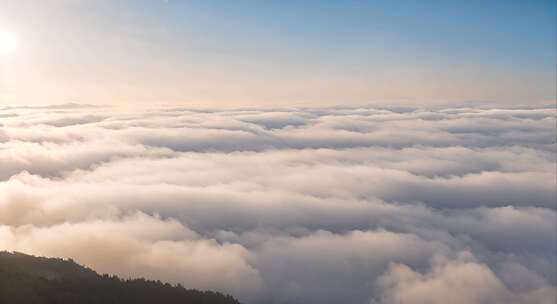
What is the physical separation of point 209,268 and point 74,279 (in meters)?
121

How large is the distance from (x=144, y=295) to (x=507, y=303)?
7354 inches

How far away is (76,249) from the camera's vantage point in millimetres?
185750

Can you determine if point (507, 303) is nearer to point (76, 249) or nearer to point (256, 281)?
point (256, 281)

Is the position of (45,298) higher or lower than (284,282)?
higher

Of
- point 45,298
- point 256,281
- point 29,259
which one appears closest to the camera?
point 45,298

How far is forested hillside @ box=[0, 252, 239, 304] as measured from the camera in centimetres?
5822

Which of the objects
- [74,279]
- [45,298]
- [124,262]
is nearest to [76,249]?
[124,262]

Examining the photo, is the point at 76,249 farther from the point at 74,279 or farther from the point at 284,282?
the point at 74,279

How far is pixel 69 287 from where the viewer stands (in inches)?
2653

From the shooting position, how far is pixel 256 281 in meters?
193

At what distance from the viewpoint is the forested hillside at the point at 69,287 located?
5822cm

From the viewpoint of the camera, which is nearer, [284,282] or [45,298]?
[45,298]

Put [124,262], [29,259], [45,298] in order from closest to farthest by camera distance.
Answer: [45,298]
[29,259]
[124,262]

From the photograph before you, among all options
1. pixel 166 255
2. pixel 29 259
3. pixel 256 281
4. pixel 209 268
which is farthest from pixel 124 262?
pixel 29 259
